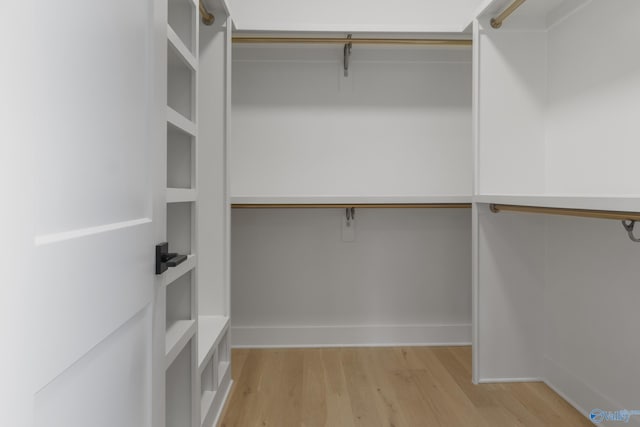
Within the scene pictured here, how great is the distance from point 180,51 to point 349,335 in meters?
1.74

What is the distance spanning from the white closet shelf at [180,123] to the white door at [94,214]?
0.28 meters

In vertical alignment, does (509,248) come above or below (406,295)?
above

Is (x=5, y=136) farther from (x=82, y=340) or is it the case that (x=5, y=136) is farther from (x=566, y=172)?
(x=566, y=172)

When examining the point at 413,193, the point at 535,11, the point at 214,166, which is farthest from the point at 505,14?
the point at 214,166

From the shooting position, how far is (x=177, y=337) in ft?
3.54

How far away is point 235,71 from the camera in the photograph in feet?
7.29

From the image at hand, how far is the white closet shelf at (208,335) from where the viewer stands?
4.38 feet

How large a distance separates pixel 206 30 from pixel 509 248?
5.60 ft

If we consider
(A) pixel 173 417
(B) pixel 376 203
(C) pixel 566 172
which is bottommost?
(A) pixel 173 417

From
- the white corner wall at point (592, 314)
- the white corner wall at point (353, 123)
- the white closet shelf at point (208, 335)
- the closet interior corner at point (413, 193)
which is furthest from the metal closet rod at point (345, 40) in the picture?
the white closet shelf at point (208, 335)

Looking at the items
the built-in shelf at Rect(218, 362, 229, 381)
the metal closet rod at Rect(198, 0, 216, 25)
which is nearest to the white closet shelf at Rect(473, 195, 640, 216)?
the built-in shelf at Rect(218, 362, 229, 381)

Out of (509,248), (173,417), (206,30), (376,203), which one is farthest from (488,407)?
(206,30)

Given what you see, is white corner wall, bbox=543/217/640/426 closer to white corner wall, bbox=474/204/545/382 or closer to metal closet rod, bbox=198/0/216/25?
white corner wall, bbox=474/204/545/382

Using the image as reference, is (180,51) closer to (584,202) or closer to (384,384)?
(584,202)
